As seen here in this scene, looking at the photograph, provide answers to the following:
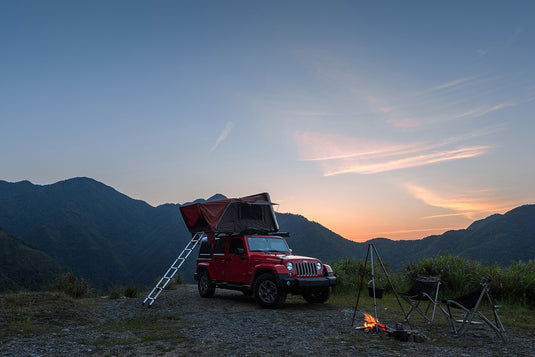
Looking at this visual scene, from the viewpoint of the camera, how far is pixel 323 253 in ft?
236

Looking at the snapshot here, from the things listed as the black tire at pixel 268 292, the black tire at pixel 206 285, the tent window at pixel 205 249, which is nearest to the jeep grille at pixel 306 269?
the black tire at pixel 268 292

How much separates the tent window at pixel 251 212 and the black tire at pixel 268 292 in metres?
2.80

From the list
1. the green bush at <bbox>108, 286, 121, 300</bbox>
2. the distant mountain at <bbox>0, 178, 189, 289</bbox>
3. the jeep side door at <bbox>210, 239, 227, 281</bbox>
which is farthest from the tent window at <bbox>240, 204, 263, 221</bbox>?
the distant mountain at <bbox>0, 178, 189, 289</bbox>

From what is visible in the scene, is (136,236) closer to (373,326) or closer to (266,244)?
(266,244)

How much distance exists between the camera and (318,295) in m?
12.0

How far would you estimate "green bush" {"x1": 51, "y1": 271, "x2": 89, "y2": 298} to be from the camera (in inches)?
516

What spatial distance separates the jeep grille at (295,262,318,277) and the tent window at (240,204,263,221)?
3.13 m

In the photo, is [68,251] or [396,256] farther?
[68,251]

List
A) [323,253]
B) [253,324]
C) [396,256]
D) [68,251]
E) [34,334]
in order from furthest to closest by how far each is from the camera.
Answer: [68,251] → [323,253] → [396,256] → [253,324] → [34,334]

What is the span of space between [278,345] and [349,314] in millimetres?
3755

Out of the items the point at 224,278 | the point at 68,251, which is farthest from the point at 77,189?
the point at 224,278

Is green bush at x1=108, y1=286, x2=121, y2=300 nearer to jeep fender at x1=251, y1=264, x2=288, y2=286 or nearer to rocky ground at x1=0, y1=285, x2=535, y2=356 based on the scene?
rocky ground at x1=0, y1=285, x2=535, y2=356

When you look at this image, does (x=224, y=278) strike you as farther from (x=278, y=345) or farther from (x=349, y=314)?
(x=278, y=345)

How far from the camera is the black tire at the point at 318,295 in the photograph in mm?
11812
